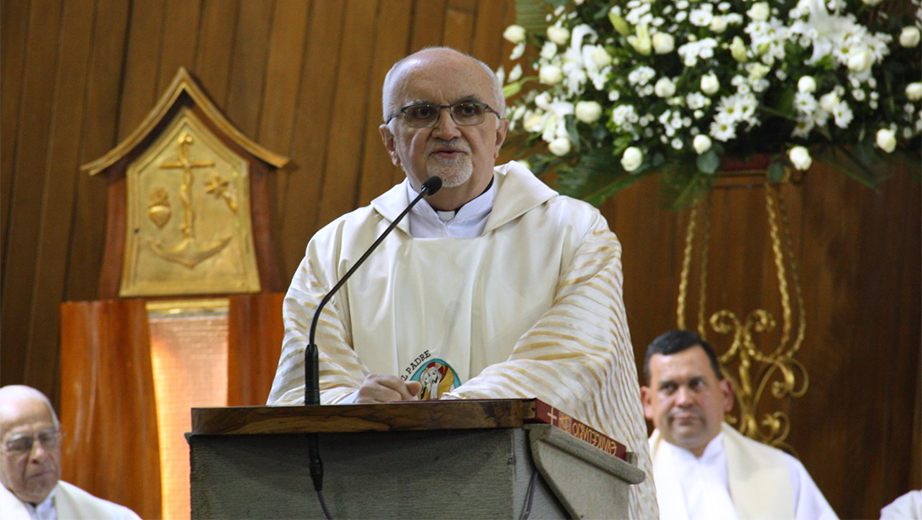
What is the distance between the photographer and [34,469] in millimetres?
4621

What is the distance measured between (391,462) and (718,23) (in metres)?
2.49

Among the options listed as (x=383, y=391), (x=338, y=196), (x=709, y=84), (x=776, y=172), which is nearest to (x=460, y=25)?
(x=338, y=196)

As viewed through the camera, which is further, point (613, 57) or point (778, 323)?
point (778, 323)

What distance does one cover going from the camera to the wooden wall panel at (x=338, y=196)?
15.8 ft

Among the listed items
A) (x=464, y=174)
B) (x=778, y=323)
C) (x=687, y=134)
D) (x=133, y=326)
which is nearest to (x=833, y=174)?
(x=778, y=323)

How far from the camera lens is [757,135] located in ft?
13.7

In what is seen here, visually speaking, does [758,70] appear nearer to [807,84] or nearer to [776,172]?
[807,84]

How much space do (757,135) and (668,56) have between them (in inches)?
16.2

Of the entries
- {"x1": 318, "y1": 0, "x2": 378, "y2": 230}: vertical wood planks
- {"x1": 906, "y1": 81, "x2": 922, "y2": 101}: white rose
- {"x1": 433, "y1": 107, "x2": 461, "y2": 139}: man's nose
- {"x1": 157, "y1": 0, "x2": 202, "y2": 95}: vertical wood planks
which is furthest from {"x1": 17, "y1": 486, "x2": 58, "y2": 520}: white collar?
{"x1": 906, "y1": 81, "x2": 922, "y2": 101}: white rose

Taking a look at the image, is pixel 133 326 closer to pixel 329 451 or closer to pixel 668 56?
pixel 668 56

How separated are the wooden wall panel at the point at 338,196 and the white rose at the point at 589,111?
0.94 meters

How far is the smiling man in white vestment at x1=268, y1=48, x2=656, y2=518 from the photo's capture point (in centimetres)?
274

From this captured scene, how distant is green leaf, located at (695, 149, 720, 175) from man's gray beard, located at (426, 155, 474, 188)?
1.33 metres

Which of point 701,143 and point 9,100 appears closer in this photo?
point 701,143
